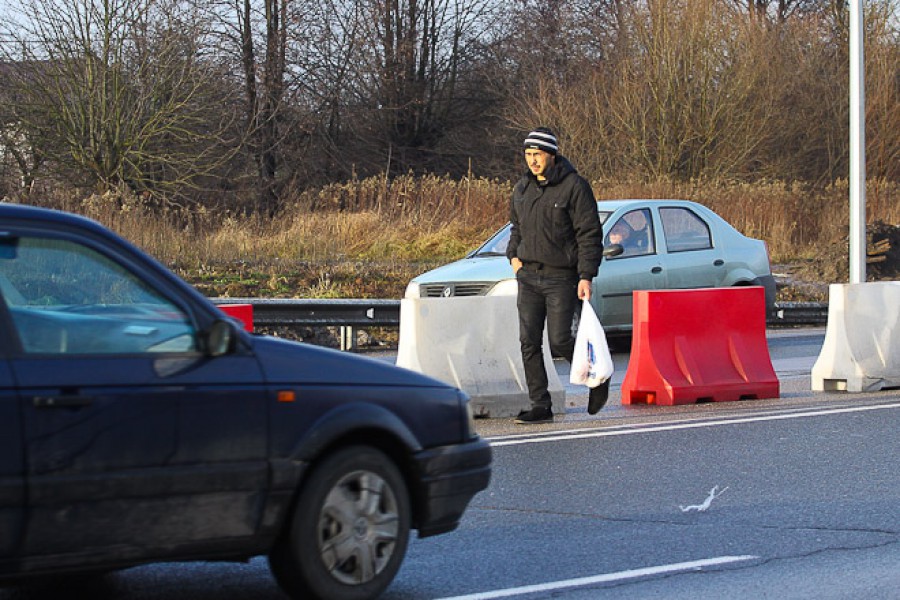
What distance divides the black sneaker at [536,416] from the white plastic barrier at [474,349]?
1.16 ft

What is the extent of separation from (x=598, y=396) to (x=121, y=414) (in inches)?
240

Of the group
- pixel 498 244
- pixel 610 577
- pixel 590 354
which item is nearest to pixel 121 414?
pixel 610 577

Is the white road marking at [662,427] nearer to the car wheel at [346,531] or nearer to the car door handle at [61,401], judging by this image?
the car wheel at [346,531]

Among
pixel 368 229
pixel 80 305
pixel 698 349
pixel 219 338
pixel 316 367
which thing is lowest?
pixel 698 349

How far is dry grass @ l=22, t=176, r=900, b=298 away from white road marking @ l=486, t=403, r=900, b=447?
414 inches

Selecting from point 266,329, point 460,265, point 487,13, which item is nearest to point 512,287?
point 460,265

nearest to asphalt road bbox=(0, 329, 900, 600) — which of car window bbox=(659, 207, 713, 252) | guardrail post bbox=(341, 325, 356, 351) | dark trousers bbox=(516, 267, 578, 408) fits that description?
dark trousers bbox=(516, 267, 578, 408)

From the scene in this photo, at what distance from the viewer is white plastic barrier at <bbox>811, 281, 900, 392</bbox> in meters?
12.3

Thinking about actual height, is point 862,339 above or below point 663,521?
above

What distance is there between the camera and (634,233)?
15727 millimetres

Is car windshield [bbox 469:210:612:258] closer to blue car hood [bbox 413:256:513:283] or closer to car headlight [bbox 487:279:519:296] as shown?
blue car hood [bbox 413:256:513:283]

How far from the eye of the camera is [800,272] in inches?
1079

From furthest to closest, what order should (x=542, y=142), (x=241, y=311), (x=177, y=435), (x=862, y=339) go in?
(x=862, y=339) → (x=241, y=311) → (x=542, y=142) → (x=177, y=435)

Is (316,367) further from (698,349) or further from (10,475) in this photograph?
(698,349)
